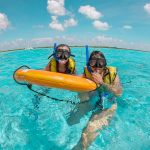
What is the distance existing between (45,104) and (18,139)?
5.97 feet

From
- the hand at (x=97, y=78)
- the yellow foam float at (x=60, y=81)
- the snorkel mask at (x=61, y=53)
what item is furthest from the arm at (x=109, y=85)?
the snorkel mask at (x=61, y=53)

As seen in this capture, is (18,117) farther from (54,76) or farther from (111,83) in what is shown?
(111,83)

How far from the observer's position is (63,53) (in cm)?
510

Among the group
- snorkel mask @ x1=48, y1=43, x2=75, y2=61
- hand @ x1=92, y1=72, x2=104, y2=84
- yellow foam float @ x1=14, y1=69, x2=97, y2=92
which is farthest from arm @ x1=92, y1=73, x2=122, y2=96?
snorkel mask @ x1=48, y1=43, x2=75, y2=61

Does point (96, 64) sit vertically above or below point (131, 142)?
above

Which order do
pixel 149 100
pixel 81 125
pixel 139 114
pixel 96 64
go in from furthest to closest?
pixel 149 100 → pixel 139 114 → pixel 81 125 → pixel 96 64

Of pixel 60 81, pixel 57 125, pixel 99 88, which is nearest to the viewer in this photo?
pixel 60 81

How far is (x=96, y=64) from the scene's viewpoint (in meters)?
4.51

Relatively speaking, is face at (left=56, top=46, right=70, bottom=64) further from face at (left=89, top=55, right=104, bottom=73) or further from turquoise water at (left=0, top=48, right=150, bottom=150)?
turquoise water at (left=0, top=48, right=150, bottom=150)

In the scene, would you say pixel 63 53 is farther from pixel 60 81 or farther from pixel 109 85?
pixel 109 85

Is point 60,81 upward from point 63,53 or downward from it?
downward

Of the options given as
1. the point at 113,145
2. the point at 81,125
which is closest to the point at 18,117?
the point at 81,125

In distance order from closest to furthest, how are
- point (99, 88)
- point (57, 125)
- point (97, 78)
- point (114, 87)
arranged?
point (97, 78)
point (114, 87)
point (99, 88)
point (57, 125)

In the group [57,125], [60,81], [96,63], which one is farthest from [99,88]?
[57,125]
